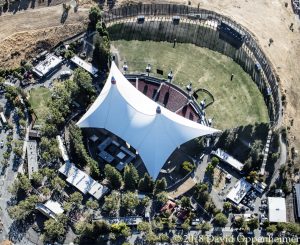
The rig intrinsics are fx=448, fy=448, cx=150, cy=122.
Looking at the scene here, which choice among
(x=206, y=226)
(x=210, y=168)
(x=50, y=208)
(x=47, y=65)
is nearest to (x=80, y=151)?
(x=50, y=208)

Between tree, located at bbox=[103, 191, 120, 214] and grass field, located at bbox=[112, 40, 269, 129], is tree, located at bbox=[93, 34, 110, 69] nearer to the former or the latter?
grass field, located at bbox=[112, 40, 269, 129]

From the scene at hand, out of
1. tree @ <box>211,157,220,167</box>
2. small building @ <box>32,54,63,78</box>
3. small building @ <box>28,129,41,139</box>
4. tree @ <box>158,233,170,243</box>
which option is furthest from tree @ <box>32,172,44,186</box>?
tree @ <box>211,157,220,167</box>

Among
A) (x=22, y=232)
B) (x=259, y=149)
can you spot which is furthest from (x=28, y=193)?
(x=259, y=149)

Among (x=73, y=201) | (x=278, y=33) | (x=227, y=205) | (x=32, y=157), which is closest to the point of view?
(x=73, y=201)

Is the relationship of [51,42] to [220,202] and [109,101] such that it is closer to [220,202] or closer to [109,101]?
[109,101]

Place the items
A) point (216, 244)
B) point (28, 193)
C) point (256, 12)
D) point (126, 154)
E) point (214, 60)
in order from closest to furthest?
point (216, 244) → point (28, 193) → point (126, 154) → point (214, 60) → point (256, 12)

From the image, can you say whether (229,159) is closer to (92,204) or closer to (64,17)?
(92,204)
